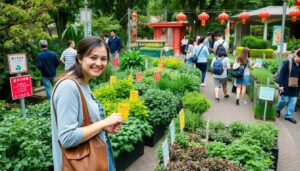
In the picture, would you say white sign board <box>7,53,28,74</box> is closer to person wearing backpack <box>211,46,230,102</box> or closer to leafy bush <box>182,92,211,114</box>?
leafy bush <box>182,92,211,114</box>

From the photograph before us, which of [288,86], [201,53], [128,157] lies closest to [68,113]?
[128,157]

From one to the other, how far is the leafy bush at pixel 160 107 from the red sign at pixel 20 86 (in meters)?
2.35

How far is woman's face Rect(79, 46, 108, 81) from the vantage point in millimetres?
2068

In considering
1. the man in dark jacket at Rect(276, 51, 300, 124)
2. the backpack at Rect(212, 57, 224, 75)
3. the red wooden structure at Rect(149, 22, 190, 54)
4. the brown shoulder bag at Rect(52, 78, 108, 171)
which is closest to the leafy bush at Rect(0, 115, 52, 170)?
the brown shoulder bag at Rect(52, 78, 108, 171)

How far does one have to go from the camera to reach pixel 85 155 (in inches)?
75.6

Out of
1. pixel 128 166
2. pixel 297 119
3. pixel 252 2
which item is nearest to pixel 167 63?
pixel 297 119

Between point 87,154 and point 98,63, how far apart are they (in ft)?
2.07

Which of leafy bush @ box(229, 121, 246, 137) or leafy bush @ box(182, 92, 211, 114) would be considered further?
leafy bush @ box(182, 92, 211, 114)

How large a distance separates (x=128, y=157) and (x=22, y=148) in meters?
1.84

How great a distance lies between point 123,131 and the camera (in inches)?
182

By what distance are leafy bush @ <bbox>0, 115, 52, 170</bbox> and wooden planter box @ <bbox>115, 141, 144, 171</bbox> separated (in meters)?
1.19

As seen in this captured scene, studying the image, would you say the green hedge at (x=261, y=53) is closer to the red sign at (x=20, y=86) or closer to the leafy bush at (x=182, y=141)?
the leafy bush at (x=182, y=141)

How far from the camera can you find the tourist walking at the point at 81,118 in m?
1.86

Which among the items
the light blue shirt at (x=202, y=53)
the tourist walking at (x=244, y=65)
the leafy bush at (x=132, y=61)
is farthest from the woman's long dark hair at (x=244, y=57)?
the leafy bush at (x=132, y=61)
